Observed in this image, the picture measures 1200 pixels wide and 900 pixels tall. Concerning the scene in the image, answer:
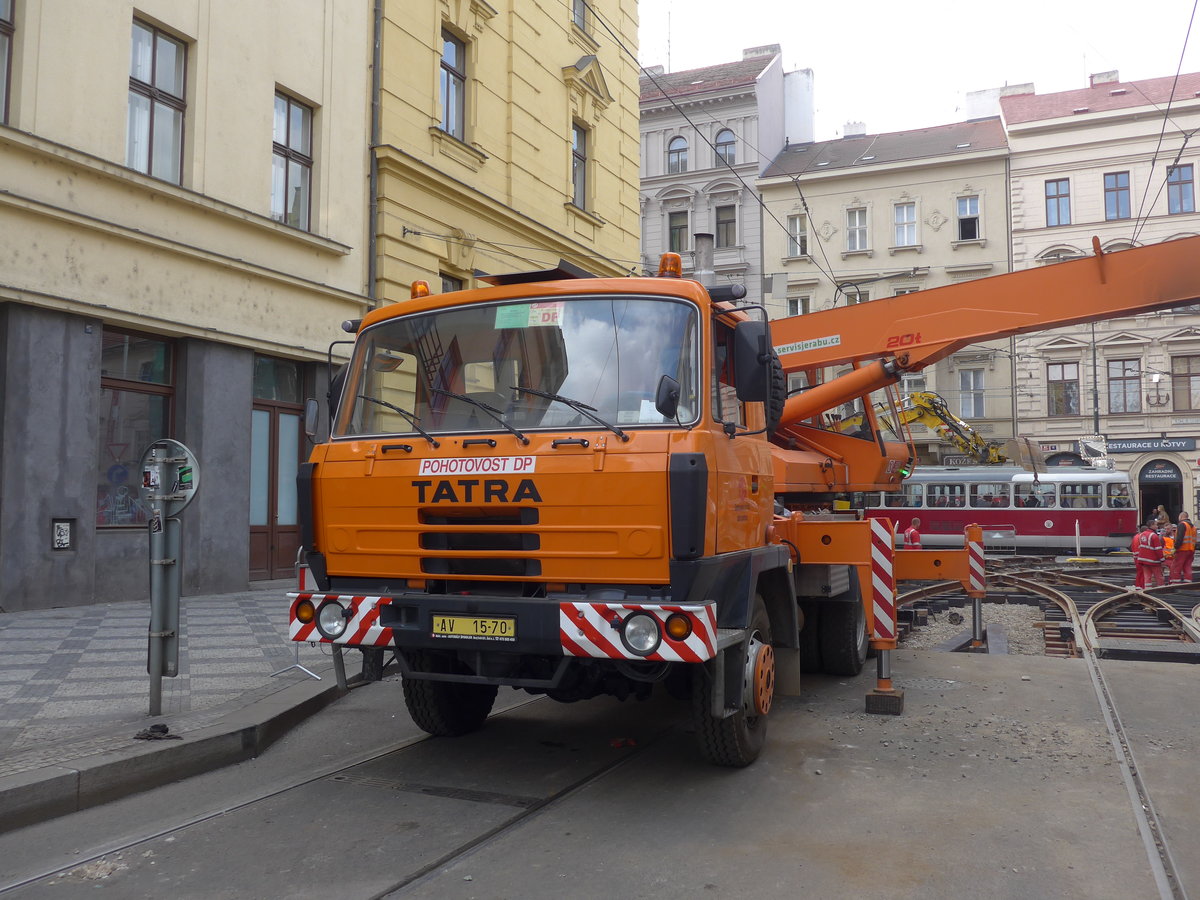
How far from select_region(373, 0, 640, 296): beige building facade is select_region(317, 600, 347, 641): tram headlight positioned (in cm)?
901

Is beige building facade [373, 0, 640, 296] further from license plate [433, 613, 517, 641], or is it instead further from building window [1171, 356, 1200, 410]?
building window [1171, 356, 1200, 410]

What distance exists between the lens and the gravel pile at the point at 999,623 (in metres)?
11.3

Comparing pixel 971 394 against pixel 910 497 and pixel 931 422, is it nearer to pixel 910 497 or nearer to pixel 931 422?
pixel 910 497

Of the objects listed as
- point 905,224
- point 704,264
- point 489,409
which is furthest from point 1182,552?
point 905,224

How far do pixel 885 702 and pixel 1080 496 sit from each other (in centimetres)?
2857

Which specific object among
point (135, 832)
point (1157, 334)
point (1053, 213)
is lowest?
point (135, 832)

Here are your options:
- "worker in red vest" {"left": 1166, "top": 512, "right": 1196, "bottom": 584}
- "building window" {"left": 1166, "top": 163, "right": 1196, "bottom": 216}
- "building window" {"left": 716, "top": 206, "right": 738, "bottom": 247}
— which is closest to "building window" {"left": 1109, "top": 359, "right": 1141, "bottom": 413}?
"building window" {"left": 1166, "top": 163, "right": 1196, "bottom": 216}

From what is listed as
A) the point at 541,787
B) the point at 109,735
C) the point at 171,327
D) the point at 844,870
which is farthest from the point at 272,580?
the point at 844,870

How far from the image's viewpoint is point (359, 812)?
4.94 meters

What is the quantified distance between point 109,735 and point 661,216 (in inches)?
1575

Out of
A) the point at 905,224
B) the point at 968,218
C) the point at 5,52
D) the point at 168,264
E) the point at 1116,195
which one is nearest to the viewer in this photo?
the point at 5,52

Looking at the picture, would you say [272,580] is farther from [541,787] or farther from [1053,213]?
[1053,213]

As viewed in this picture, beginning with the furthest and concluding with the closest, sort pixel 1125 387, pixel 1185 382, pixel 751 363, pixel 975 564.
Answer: pixel 1125 387 < pixel 1185 382 < pixel 975 564 < pixel 751 363

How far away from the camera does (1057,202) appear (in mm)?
39969
